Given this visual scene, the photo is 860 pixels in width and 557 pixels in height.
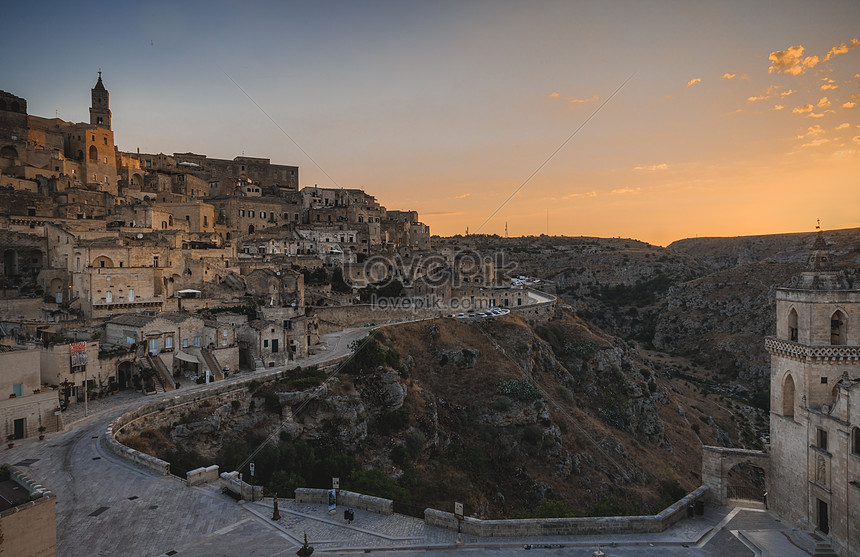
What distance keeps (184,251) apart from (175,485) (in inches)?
1196

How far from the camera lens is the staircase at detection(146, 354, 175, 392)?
2873cm

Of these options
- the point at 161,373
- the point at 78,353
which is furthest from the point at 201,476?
the point at 161,373

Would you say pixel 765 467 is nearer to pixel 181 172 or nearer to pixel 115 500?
pixel 115 500

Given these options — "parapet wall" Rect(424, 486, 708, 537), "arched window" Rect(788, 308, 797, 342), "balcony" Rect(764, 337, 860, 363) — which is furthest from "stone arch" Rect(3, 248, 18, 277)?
"balcony" Rect(764, 337, 860, 363)

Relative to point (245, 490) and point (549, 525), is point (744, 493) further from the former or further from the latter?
point (245, 490)

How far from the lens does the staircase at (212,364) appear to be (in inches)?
1230

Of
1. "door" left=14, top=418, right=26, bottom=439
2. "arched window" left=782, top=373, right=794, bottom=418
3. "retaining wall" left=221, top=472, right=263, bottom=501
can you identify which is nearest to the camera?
"retaining wall" left=221, top=472, right=263, bottom=501

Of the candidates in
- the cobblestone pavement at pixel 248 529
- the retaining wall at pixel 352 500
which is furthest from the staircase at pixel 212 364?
the retaining wall at pixel 352 500

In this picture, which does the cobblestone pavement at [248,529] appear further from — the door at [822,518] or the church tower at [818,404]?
the church tower at [818,404]

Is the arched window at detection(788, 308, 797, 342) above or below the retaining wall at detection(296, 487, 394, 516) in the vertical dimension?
above

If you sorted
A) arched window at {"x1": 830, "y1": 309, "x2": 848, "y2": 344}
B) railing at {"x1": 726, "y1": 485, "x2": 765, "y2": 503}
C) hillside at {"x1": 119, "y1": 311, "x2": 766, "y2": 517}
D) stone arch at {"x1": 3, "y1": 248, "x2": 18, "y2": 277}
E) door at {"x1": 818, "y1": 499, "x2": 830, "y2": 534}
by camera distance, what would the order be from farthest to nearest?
stone arch at {"x1": 3, "y1": 248, "x2": 18, "y2": 277} < hillside at {"x1": 119, "y1": 311, "x2": 766, "y2": 517} < railing at {"x1": 726, "y1": 485, "x2": 765, "y2": 503} < arched window at {"x1": 830, "y1": 309, "x2": 848, "y2": 344} < door at {"x1": 818, "y1": 499, "x2": 830, "y2": 534}

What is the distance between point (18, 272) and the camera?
37.7 m

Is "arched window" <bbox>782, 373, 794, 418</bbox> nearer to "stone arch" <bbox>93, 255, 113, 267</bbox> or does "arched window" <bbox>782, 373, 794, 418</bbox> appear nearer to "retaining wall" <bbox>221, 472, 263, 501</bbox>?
"retaining wall" <bbox>221, 472, 263, 501</bbox>

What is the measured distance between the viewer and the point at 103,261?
35406 mm
